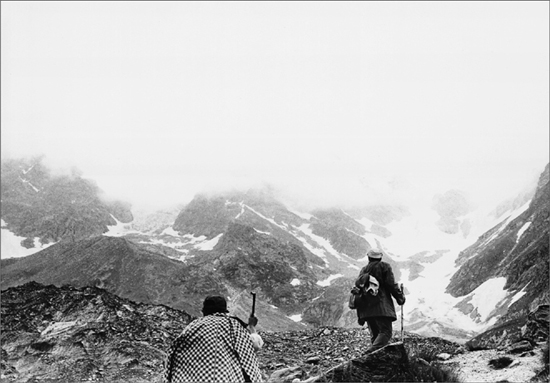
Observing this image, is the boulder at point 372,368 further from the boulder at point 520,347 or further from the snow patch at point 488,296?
the snow patch at point 488,296

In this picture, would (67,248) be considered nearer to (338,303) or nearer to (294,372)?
(338,303)

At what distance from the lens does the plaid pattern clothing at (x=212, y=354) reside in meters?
7.02

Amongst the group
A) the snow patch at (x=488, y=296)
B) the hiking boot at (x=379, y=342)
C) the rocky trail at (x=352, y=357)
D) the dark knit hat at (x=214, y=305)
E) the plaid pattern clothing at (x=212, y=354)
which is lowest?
the snow patch at (x=488, y=296)

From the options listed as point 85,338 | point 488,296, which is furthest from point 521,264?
point 85,338

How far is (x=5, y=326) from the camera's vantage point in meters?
23.9

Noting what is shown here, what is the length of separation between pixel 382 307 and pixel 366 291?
1.63 ft

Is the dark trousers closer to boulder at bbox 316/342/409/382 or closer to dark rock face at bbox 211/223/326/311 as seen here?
boulder at bbox 316/342/409/382

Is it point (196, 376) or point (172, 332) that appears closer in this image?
point (196, 376)

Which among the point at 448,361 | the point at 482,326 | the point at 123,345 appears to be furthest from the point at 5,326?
the point at 482,326

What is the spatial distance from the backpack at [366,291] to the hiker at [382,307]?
8 centimetres

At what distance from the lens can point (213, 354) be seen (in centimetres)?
705

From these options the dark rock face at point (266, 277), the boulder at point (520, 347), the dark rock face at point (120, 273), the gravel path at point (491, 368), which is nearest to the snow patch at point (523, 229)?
the dark rock face at point (266, 277)

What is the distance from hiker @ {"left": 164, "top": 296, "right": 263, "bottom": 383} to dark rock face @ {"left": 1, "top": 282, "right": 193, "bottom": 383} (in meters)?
10.7

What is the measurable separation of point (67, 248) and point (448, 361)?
19543 centimetres
